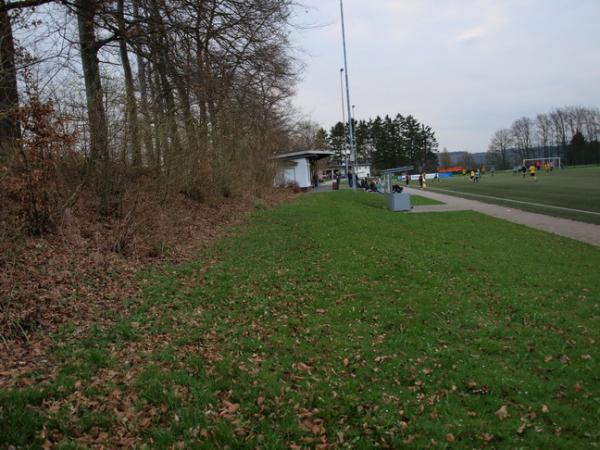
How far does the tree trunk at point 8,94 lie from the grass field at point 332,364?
3.40 m

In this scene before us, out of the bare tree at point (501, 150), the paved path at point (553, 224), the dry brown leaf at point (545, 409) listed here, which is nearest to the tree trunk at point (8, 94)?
the dry brown leaf at point (545, 409)

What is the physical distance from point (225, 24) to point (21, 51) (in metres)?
6.87

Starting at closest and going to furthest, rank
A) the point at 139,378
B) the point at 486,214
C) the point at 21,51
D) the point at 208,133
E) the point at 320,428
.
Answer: the point at 320,428
the point at 139,378
the point at 21,51
the point at 208,133
the point at 486,214

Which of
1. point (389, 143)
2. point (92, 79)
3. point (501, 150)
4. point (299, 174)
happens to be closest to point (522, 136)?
point (501, 150)

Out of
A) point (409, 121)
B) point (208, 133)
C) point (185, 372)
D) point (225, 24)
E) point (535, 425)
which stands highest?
point (409, 121)

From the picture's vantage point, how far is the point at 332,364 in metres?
4.92

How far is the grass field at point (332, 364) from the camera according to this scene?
142 inches

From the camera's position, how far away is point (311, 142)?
7694 cm

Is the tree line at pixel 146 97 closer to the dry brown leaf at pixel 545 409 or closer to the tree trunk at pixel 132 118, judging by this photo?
the tree trunk at pixel 132 118

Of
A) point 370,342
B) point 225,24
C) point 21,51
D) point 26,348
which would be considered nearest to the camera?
point 26,348

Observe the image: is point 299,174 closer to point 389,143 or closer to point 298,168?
point 298,168

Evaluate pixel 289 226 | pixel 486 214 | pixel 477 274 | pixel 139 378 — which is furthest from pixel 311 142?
pixel 139 378

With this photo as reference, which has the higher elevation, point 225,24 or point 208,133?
point 225,24

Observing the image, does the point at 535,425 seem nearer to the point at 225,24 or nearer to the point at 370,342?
the point at 370,342
